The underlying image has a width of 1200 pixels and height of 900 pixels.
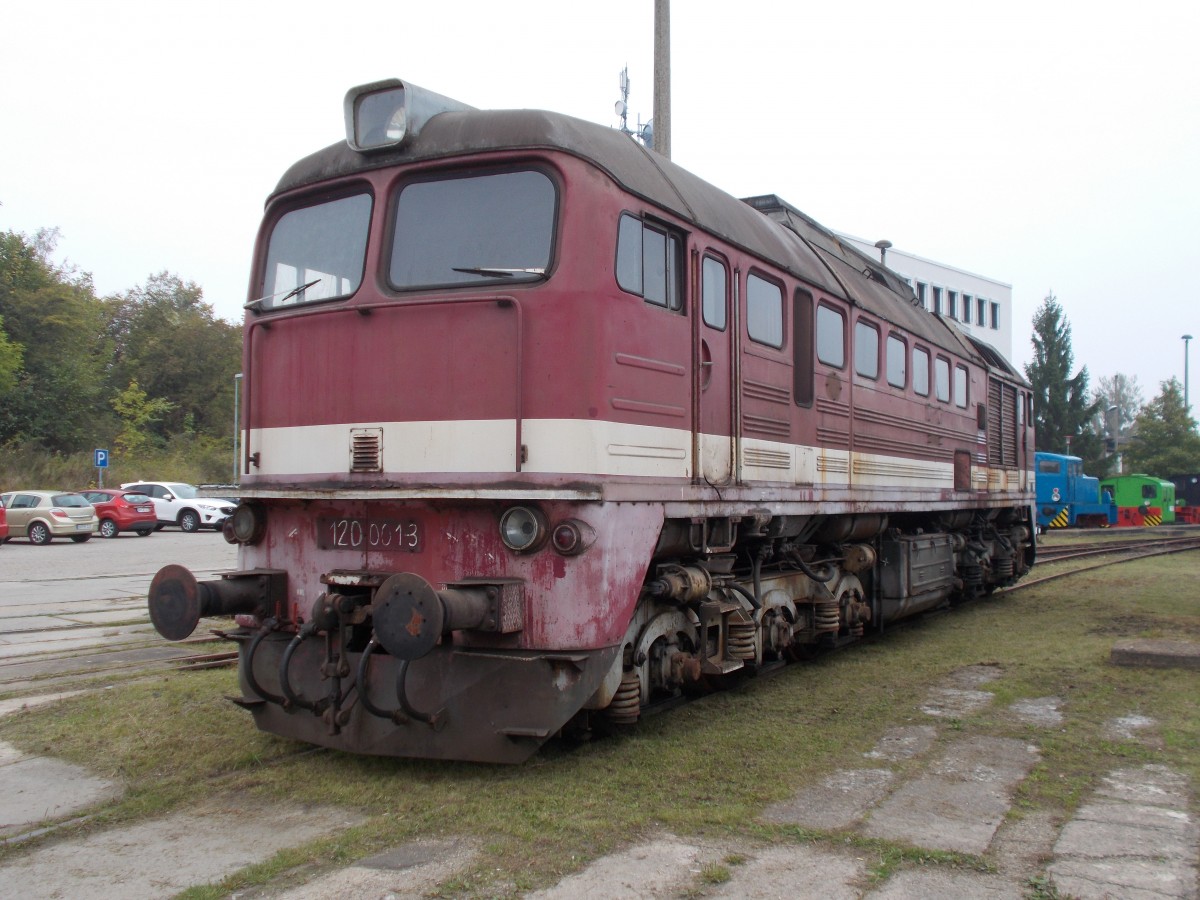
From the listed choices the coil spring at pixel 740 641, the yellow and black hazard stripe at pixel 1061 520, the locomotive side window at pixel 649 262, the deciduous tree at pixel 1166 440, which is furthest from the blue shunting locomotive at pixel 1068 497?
the locomotive side window at pixel 649 262

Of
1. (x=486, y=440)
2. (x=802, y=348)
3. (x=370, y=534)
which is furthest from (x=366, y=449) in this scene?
(x=802, y=348)

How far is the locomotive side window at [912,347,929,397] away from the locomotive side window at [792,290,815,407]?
10.00 ft

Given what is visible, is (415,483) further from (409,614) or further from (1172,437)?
(1172,437)

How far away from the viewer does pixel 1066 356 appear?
67188mm

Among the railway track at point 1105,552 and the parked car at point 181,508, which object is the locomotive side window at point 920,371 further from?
the parked car at point 181,508

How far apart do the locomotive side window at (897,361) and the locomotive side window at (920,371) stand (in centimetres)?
29

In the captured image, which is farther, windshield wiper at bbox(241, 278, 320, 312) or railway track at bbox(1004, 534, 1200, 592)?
railway track at bbox(1004, 534, 1200, 592)

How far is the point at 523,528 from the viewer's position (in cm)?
511

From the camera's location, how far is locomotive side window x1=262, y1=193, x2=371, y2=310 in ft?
19.1

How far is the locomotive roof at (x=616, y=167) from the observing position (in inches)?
214

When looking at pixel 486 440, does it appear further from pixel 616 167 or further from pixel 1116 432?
pixel 1116 432

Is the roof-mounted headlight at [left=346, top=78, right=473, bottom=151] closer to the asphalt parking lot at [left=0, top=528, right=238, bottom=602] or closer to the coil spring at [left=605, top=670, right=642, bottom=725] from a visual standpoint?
the coil spring at [left=605, top=670, right=642, bottom=725]

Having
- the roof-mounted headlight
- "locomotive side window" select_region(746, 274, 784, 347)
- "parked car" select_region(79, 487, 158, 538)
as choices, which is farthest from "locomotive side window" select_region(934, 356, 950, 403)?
"parked car" select_region(79, 487, 158, 538)

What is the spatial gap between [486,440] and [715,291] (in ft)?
6.84
